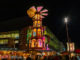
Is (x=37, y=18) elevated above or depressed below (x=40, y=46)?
above

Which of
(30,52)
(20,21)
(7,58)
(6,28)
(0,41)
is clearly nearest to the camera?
(7,58)

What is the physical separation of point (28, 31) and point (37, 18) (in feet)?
21.6

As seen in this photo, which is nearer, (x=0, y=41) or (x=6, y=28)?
(x=0, y=41)

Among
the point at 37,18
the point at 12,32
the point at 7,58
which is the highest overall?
the point at 37,18

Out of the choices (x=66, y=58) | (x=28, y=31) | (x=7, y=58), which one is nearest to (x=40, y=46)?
(x=28, y=31)

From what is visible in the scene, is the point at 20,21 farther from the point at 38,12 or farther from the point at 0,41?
the point at 38,12

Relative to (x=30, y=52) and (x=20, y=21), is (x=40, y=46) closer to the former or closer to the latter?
(x=30, y=52)

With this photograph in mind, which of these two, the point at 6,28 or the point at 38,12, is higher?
the point at 38,12

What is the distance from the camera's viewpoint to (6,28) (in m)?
67.8

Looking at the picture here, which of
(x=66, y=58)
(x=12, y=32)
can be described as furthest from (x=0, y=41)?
(x=66, y=58)

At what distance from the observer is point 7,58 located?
25516mm

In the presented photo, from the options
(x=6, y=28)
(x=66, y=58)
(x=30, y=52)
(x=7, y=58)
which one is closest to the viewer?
(x=66, y=58)

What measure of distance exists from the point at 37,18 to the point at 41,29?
4.79 m

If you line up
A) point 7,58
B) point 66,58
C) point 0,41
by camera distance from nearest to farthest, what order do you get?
point 66,58
point 7,58
point 0,41
